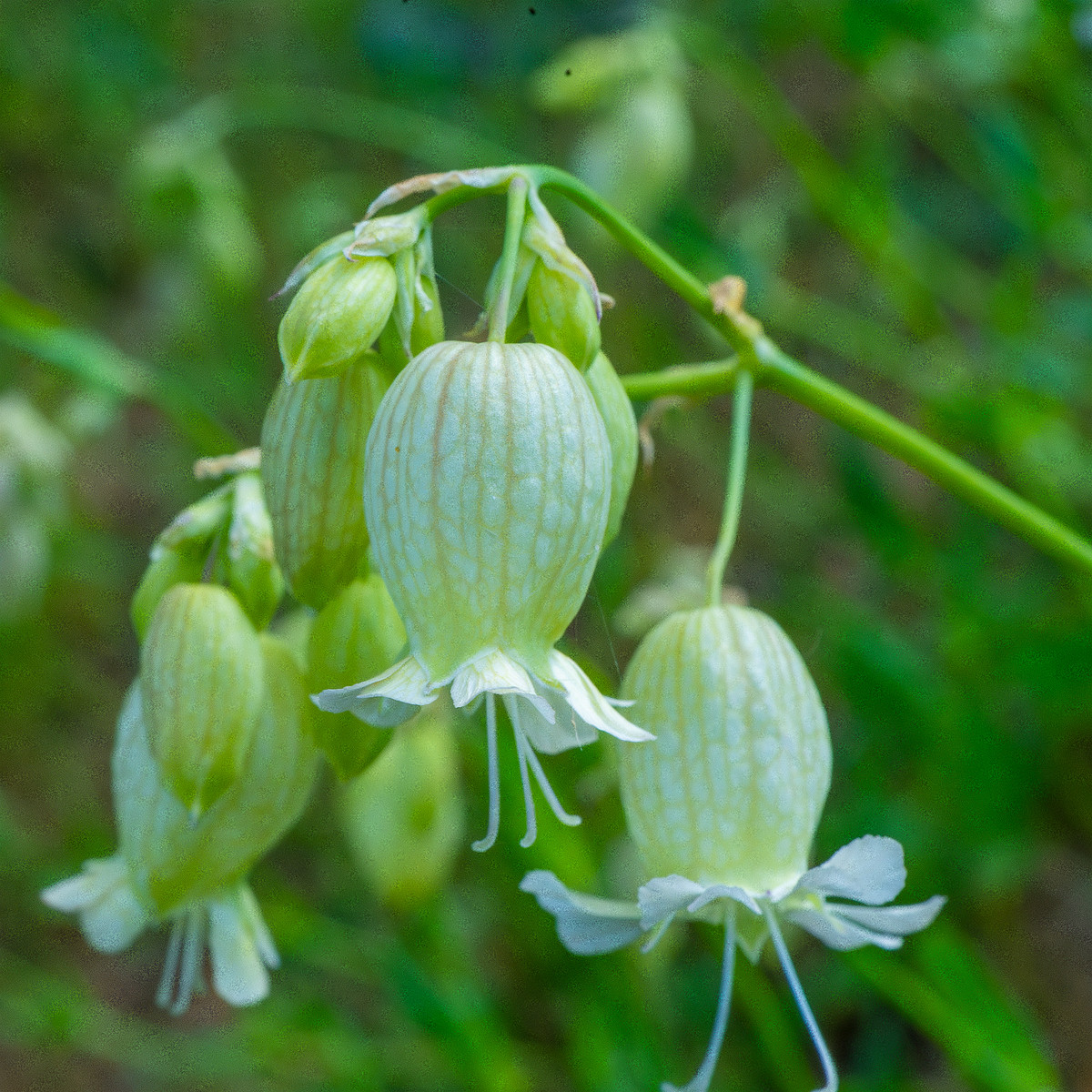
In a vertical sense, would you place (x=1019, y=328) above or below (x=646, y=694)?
above

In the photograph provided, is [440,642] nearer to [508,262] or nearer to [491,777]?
[491,777]

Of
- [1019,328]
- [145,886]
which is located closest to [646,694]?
[145,886]

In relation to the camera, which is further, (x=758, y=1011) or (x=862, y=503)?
(x=862, y=503)

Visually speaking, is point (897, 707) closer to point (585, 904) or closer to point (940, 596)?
point (940, 596)

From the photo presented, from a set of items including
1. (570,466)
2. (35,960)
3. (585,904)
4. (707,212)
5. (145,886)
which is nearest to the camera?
(570,466)

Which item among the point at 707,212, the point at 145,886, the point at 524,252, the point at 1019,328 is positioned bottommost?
the point at 145,886

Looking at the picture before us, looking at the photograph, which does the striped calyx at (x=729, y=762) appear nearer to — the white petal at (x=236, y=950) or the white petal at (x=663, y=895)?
the white petal at (x=663, y=895)

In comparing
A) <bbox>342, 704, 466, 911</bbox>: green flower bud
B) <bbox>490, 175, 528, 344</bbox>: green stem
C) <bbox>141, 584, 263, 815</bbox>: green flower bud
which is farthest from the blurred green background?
<bbox>141, 584, 263, 815</bbox>: green flower bud

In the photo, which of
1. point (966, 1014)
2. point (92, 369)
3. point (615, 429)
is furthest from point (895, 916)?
point (92, 369)
